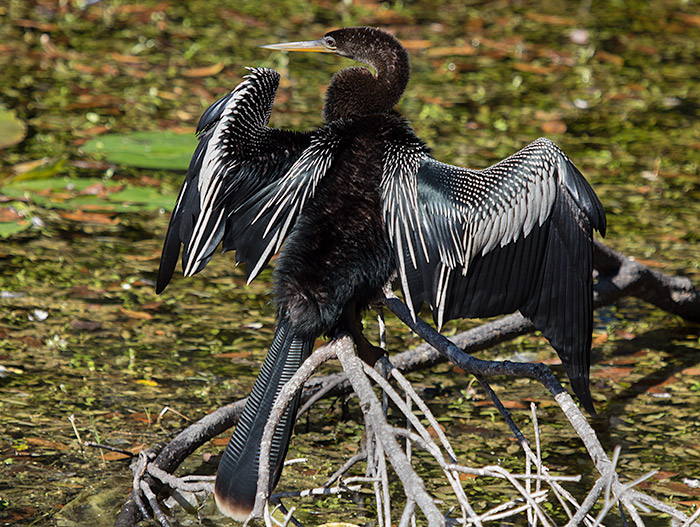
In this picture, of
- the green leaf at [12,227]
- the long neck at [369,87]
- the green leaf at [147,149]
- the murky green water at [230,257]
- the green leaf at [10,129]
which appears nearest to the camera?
the long neck at [369,87]

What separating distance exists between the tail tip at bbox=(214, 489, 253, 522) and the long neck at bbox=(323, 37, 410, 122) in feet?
3.30

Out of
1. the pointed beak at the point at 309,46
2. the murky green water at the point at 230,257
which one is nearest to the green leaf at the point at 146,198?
the murky green water at the point at 230,257

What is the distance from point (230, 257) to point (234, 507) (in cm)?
198

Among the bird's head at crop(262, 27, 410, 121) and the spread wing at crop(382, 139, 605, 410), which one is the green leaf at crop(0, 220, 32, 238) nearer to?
the bird's head at crop(262, 27, 410, 121)

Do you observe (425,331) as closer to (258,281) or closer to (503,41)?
(258,281)

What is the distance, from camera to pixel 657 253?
413 centimetres

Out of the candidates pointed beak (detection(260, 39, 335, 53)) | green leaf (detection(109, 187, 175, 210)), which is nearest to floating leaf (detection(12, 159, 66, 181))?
green leaf (detection(109, 187, 175, 210))

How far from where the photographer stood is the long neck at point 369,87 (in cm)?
251

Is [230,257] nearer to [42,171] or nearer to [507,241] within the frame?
[42,171]

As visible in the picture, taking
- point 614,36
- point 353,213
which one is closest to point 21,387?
point 353,213

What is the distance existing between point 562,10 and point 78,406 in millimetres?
4987

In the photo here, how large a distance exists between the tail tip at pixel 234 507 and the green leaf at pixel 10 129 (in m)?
2.97

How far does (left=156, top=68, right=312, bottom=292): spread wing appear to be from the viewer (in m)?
2.37

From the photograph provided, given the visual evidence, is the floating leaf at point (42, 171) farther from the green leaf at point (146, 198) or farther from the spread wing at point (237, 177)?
the spread wing at point (237, 177)
